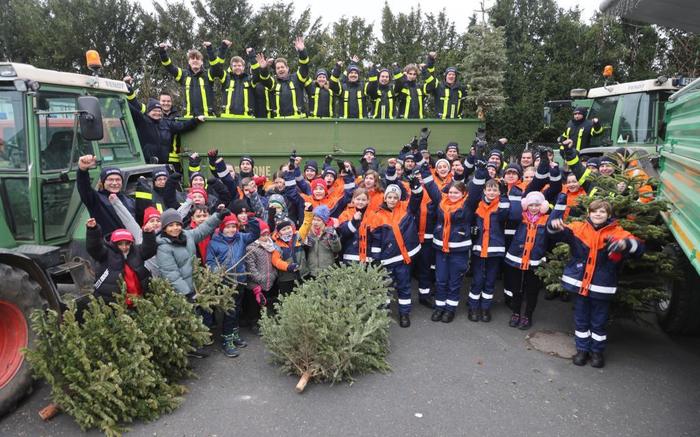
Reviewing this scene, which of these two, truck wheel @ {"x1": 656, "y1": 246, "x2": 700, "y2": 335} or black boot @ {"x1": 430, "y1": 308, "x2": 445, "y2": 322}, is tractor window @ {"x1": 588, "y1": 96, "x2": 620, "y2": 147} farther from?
black boot @ {"x1": 430, "y1": 308, "x2": 445, "y2": 322}

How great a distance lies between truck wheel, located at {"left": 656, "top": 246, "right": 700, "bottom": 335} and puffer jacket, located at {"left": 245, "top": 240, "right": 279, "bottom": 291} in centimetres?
370

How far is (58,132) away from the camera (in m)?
4.10

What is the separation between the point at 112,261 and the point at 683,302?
16.7 ft

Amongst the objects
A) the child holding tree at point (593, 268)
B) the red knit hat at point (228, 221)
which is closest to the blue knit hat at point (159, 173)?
the red knit hat at point (228, 221)

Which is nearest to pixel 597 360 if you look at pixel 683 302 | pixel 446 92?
pixel 683 302

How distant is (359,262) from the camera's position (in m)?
5.12

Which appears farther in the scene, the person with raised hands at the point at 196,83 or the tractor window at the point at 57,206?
the person with raised hands at the point at 196,83

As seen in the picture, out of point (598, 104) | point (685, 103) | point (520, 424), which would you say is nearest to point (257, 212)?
point (520, 424)

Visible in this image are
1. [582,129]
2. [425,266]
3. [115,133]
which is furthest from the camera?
[582,129]

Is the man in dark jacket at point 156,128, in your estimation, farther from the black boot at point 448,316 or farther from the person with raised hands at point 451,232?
the black boot at point 448,316

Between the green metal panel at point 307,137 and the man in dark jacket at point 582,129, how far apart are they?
176 centimetres

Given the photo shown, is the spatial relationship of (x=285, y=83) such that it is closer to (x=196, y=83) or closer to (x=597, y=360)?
(x=196, y=83)

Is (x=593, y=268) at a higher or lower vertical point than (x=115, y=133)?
lower

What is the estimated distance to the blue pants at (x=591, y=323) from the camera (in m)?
4.17
